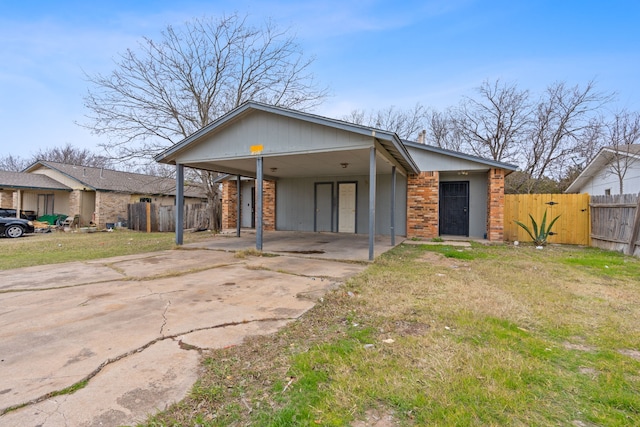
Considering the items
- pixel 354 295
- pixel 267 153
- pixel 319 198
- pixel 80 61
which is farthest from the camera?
pixel 319 198

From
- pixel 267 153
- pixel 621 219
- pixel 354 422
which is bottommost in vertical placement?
pixel 354 422

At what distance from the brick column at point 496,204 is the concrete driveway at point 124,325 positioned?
6.26 metres

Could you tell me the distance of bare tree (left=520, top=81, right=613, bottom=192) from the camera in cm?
1455

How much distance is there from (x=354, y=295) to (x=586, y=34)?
13.4 m

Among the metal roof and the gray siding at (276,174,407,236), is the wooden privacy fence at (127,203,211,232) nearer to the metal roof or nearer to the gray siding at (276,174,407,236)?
the gray siding at (276,174,407,236)

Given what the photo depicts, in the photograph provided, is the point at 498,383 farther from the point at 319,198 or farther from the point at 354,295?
the point at 319,198

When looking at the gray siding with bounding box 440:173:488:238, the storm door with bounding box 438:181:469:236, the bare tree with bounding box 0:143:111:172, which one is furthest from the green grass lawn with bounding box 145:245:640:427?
the bare tree with bounding box 0:143:111:172

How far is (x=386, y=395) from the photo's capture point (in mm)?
1810

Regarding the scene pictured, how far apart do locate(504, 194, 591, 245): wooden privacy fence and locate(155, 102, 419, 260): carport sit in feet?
12.4

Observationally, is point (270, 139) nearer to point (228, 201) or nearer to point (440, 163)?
point (440, 163)

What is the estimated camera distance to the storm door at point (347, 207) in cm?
1150

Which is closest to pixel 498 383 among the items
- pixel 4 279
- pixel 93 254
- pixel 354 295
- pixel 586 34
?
pixel 354 295

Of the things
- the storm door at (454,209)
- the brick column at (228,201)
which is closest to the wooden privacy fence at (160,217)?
the brick column at (228,201)

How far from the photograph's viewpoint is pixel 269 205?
12.8m
